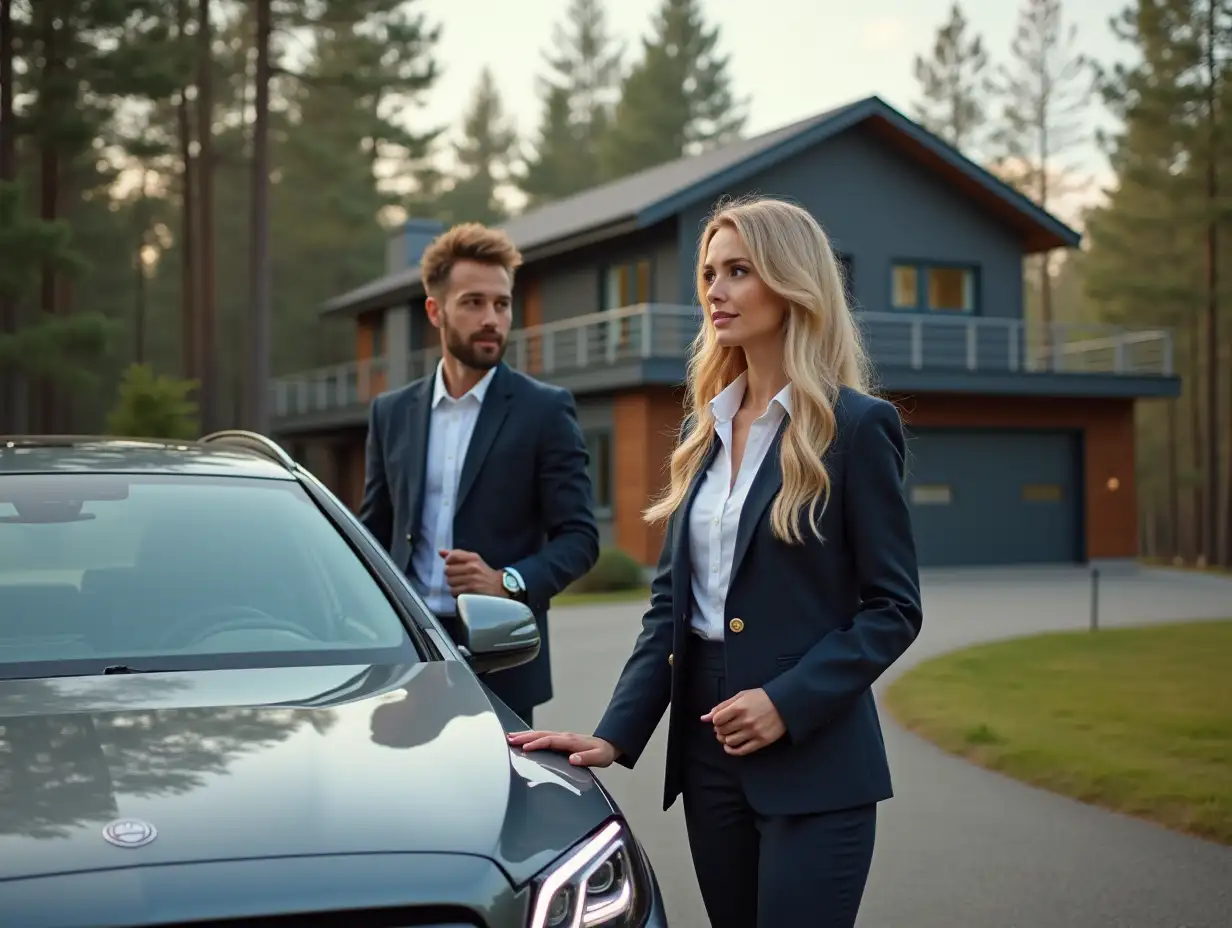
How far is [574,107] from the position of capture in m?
73.9

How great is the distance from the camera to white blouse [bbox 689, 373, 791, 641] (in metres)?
3.12

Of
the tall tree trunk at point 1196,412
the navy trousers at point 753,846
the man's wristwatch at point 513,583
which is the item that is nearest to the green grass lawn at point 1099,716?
the man's wristwatch at point 513,583

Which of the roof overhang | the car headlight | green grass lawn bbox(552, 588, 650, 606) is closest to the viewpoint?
the car headlight

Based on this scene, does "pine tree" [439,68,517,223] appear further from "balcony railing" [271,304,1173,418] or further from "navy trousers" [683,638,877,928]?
"navy trousers" [683,638,877,928]

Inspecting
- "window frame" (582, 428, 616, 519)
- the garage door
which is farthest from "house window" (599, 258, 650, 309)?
the garage door

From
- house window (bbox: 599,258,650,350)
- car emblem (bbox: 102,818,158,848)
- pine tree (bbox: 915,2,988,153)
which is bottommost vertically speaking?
car emblem (bbox: 102,818,158,848)

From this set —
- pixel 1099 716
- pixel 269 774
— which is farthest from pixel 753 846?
pixel 1099 716

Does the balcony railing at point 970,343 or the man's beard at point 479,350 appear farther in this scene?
the balcony railing at point 970,343

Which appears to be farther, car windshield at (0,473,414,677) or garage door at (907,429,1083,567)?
garage door at (907,429,1083,567)

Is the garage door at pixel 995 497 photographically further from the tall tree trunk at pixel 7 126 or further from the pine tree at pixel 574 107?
the pine tree at pixel 574 107

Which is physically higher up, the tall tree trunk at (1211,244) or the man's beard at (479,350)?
the tall tree trunk at (1211,244)

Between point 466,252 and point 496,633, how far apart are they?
1549 mm

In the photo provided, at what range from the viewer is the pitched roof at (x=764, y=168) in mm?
27016

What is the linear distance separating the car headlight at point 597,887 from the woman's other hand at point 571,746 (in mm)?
272
